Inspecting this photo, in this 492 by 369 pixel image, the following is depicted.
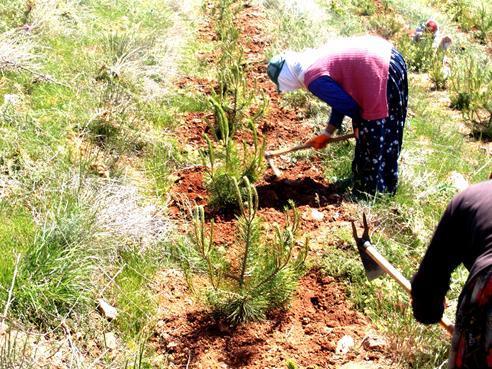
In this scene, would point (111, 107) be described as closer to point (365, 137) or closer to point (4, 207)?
point (4, 207)

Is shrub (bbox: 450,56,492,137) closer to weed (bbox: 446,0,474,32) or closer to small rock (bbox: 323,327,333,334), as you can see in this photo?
small rock (bbox: 323,327,333,334)

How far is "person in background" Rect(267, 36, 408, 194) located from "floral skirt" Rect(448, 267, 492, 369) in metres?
2.18

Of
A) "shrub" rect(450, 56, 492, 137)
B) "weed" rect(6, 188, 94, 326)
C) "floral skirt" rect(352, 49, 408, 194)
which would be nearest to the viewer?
"weed" rect(6, 188, 94, 326)

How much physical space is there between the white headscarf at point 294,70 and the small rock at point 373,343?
1774mm

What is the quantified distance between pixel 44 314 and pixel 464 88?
5.35 metres

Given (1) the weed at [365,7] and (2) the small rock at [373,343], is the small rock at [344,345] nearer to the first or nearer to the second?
(2) the small rock at [373,343]

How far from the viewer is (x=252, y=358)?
104 inches

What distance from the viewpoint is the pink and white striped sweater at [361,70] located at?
11.6 ft

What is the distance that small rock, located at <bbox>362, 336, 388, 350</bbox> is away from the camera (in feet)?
8.73

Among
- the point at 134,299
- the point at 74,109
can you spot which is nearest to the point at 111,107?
the point at 74,109

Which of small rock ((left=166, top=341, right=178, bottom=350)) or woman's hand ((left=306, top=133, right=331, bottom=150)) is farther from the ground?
woman's hand ((left=306, top=133, right=331, bottom=150))

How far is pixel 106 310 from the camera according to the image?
8.66ft

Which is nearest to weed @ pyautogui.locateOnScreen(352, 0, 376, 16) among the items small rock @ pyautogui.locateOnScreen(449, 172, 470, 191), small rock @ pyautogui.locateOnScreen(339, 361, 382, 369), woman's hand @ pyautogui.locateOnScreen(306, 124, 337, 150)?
small rock @ pyautogui.locateOnScreen(449, 172, 470, 191)

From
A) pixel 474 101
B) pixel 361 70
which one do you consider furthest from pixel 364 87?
pixel 474 101
